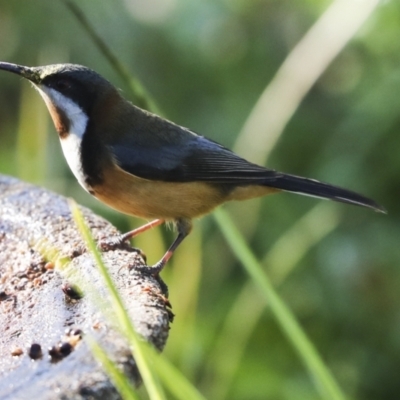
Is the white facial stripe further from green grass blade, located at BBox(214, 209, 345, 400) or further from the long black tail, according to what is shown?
green grass blade, located at BBox(214, 209, 345, 400)

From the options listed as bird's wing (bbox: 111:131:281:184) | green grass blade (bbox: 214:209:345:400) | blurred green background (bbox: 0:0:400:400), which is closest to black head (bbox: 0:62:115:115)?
bird's wing (bbox: 111:131:281:184)

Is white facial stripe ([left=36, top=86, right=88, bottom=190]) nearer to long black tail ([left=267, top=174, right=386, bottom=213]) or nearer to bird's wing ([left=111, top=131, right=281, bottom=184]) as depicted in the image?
bird's wing ([left=111, top=131, right=281, bottom=184])

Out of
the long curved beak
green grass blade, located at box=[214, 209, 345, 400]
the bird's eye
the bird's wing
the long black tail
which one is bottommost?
green grass blade, located at box=[214, 209, 345, 400]

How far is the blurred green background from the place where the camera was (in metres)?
4.11

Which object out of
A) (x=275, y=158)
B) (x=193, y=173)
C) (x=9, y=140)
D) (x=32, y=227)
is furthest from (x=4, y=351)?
(x=9, y=140)

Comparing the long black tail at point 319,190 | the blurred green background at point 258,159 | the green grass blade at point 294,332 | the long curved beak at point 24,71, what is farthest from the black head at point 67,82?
the green grass blade at point 294,332

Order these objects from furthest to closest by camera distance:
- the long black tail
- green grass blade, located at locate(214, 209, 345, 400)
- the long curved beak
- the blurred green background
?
the blurred green background < the long black tail < the long curved beak < green grass blade, located at locate(214, 209, 345, 400)

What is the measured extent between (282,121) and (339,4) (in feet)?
2.36

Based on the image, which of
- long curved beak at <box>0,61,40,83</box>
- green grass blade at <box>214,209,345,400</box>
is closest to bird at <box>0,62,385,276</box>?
long curved beak at <box>0,61,40,83</box>

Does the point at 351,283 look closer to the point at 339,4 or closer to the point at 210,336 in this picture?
the point at 210,336

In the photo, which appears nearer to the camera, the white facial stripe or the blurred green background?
the white facial stripe

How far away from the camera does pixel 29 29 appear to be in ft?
19.8

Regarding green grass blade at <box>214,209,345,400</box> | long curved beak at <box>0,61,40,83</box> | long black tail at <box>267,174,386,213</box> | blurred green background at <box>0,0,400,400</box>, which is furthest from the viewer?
blurred green background at <box>0,0,400,400</box>

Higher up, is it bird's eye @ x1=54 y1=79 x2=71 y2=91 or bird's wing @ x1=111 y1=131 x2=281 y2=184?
bird's eye @ x1=54 y1=79 x2=71 y2=91
